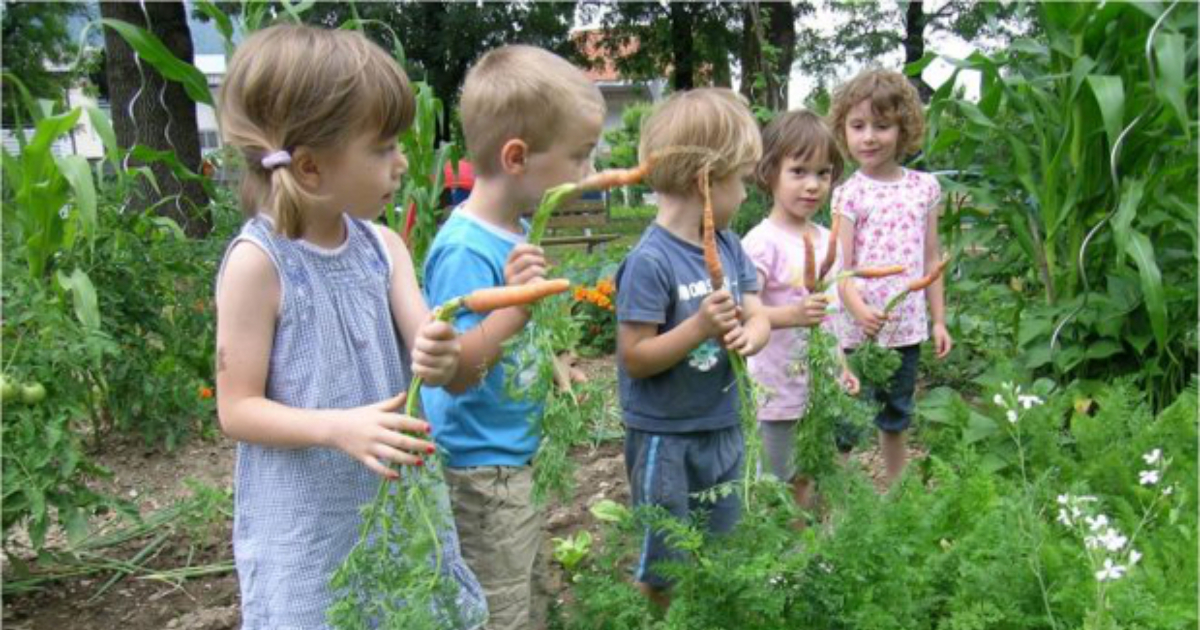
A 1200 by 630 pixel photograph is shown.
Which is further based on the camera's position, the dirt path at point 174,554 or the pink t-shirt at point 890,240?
the pink t-shirt at point 890,240

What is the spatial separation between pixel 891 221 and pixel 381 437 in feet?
7.33

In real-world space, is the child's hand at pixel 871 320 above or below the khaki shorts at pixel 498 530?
above

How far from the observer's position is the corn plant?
2816mm

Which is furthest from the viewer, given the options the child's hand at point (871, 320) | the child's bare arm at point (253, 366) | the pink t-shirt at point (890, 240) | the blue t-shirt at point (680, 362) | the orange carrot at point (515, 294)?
the pink t-shirt at point (890, 240)

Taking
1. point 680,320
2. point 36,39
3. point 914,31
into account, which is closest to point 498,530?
point 680,320

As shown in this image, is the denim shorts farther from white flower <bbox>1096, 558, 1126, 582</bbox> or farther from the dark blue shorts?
white flower <bbox>1096, 558, 1126, 582</bbox>

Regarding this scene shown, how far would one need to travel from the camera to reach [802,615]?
1.77m

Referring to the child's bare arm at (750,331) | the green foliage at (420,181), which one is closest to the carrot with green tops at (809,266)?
the child's bare arm at (750,331)

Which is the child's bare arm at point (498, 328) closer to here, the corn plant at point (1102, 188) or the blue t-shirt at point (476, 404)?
the blue t-shirt at point (476, 404)

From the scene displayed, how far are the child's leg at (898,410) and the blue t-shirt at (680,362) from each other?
3.83ft

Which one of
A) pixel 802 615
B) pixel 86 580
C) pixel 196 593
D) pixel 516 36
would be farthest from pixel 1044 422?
pixel 516 36

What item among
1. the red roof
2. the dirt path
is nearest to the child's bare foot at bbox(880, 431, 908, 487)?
the dirt path

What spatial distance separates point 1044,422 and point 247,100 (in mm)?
2040

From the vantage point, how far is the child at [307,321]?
56.8 inches
